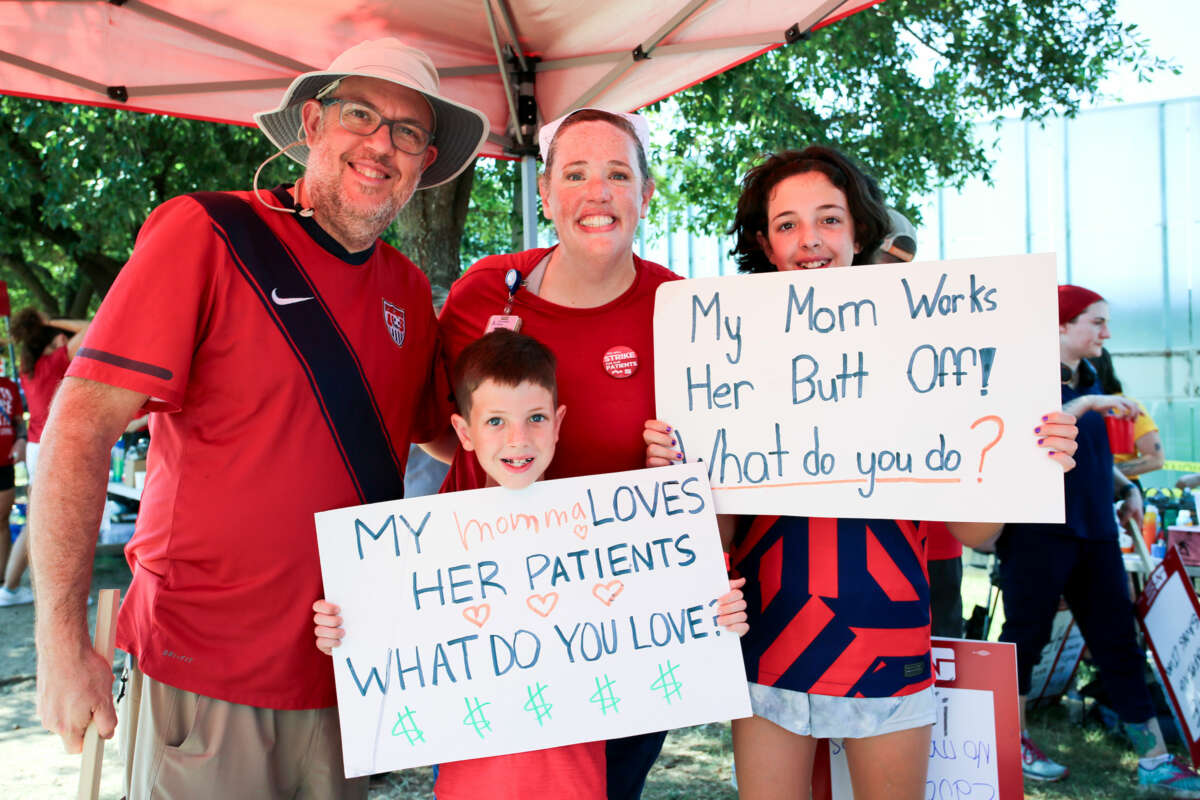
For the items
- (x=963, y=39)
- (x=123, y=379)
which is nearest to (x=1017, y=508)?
(x=123, y=379)

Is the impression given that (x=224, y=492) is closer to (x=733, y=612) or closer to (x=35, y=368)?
(x=733, y=612)

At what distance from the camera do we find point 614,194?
7.11 ft

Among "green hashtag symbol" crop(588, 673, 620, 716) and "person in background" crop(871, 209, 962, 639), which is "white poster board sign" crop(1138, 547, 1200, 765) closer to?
"person in background" crop(871, 209, 962, 639)

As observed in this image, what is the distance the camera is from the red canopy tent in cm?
406

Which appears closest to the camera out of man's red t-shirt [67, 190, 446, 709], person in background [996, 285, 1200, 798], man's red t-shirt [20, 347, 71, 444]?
man's red t-shirt [67, 190, 446, 709]

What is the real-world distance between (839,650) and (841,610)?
9 cm

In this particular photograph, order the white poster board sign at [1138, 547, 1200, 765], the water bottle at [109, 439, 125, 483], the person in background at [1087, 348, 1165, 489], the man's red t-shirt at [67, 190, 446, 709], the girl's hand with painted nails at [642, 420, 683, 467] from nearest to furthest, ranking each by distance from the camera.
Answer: the man's red t-shirt at [67, 190, 446, 709]
the girl's hand with painted nails at [642, 420, 683, 467]
the white poster board sign at [1138, 547, 1200, 765]
the person in background at [1087, 348, 1165, 489]
the water bottle at [109, 439, 125, 483]

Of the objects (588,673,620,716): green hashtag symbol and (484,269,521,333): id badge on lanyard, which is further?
(484,269,521,333): id badge on lanyard

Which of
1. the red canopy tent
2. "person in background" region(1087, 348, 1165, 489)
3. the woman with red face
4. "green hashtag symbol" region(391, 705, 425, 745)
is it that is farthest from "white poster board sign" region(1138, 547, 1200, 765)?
"green hashtag symbol" region(391, 705, 425, 745)

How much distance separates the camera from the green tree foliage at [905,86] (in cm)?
867

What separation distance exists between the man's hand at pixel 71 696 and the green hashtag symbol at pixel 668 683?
116cm

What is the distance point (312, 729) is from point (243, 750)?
16 centimetres

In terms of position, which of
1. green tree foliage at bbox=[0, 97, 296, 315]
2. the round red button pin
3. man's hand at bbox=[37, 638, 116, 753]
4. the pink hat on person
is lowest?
man's hand at bbox=[37, 638, 116, 753]

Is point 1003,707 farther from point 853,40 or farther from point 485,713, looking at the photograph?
point 853,40
